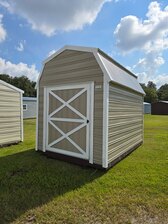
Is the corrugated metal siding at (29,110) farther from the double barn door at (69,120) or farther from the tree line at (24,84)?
the tree line at (24,84)

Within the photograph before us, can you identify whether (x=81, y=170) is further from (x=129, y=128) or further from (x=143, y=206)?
(x=129, y=128)

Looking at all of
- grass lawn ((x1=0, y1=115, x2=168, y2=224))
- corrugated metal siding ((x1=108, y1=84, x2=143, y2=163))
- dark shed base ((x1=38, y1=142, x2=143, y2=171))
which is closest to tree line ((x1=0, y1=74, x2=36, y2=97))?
corrugated metal siding ((x1=108, y1=84, x2=143, y2=163))

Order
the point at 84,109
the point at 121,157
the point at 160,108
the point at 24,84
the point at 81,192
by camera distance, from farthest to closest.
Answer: the point at 24,84 < the point at 160,108 < the point at 121,157 < the point at 84,109 < the point at 81,192

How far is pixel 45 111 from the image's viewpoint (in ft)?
20.2

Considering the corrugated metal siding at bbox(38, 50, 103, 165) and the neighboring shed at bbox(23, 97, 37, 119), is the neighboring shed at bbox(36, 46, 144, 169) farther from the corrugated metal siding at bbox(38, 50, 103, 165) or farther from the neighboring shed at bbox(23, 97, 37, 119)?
the neighboring shed at bbox(23, 97, 37, 119)

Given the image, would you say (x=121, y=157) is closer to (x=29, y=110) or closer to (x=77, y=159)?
(x=77, y=159)

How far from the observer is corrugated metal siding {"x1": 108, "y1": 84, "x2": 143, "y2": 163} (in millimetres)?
4853

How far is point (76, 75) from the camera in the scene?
17.2ft

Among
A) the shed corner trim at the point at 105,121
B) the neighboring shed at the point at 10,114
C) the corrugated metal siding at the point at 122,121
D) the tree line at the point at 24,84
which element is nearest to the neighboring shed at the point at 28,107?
the neighboring shed at the point at 10,114

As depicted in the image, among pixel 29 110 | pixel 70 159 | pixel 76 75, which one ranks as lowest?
pixel 70 159

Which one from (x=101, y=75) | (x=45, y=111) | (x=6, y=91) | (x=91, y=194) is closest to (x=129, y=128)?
(x=101, y=75)

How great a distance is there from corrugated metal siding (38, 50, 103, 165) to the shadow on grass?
78 centimetres

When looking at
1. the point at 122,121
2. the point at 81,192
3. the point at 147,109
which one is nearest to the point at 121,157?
the point at 122,121

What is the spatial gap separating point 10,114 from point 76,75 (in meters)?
3.86
